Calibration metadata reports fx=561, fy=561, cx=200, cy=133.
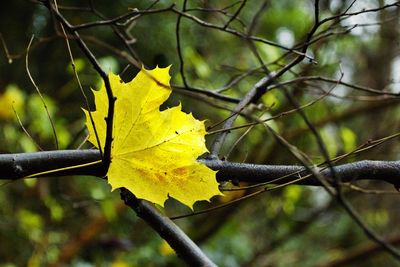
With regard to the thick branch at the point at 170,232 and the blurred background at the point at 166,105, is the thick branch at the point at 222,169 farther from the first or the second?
the blurred background at the point at 166,105

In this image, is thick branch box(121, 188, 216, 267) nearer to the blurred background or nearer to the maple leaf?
the maple leaf

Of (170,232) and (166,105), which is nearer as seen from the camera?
(170,232)

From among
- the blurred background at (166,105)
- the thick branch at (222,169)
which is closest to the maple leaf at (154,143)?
the thick branch at (222,169)

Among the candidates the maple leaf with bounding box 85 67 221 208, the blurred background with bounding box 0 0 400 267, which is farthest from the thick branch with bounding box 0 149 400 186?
the blurred background with bounding box 0 0 400 267

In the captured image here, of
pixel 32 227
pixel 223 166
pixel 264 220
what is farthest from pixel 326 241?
pixel 223 166

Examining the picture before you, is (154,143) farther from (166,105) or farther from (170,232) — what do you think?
(166,105)

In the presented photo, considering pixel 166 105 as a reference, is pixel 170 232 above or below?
below

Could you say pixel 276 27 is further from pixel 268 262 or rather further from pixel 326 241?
pixel 326 241

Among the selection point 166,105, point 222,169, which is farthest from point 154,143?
point 166,105
